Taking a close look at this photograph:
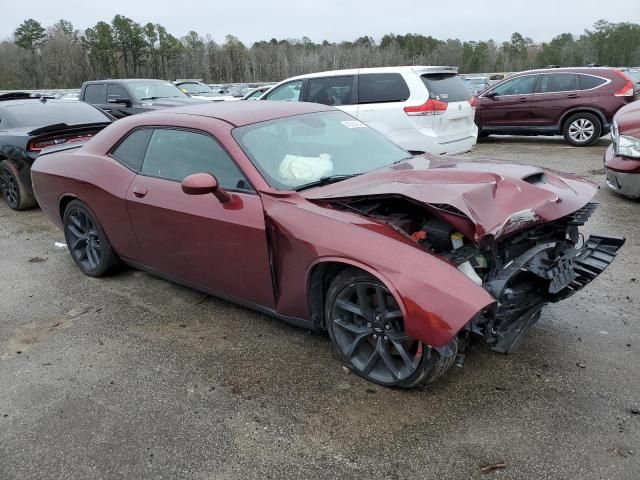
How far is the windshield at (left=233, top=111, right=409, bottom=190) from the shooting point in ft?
11.1

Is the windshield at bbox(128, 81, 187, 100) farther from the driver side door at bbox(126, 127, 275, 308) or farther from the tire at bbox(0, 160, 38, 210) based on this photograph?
the driver side door at bbox(126, 127, 275, 308)

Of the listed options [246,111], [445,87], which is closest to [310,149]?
[246,111]

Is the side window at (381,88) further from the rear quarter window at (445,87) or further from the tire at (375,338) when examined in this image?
the tire at (375,338)

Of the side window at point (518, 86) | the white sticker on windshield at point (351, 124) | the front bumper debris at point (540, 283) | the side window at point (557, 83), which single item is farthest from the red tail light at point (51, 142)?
the side window at point (557, 83)

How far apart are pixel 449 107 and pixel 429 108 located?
360 millimetres

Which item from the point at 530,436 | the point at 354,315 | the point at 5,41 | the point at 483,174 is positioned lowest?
the point at 530,436

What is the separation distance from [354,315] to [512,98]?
33.6 ft

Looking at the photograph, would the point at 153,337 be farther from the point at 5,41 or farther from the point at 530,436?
the point at 5,41

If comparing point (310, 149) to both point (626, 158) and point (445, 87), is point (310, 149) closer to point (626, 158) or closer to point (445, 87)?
point (626, 158)

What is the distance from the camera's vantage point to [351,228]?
2826 mm

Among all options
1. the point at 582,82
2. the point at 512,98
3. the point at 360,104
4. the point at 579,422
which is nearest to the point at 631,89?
the point at 582,82

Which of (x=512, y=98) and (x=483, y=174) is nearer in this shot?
(x=483, y=174)

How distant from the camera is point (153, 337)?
12.0ft

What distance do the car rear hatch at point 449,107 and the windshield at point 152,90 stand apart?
661cm
